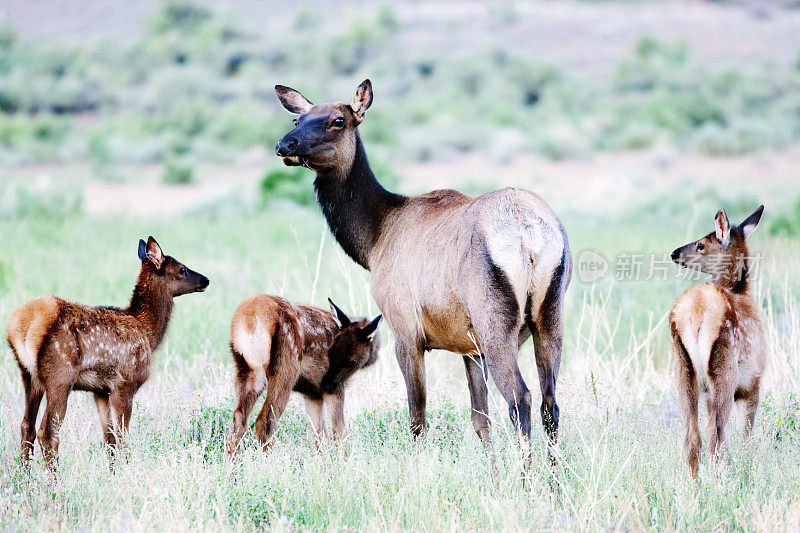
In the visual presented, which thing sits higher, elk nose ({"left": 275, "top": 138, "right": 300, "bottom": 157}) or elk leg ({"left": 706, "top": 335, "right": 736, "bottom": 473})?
elk nose ({"left": 275, "top": 138, "right": 300, "bottom": 157})

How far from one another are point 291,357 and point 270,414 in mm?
432

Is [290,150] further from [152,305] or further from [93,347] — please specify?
[93,347]

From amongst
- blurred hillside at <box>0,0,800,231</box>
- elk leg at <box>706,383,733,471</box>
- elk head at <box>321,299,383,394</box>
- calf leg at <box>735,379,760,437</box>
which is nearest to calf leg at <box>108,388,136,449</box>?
elk head at <box>321,299,383,394</box>

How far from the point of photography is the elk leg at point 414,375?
6.54 m

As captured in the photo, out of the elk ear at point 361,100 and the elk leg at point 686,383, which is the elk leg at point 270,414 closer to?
the elk ear at point 361,100

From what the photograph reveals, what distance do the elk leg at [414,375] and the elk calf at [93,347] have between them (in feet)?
6.01

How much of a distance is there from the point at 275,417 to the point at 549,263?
2.21m

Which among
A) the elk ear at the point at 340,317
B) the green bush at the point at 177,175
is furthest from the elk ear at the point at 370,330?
the green bush at the point at 177,175

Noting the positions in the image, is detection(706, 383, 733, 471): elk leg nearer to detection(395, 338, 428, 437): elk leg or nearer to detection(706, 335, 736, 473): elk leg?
detection(706, 335, 736, 473): elk leg

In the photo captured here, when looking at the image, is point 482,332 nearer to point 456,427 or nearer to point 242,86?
point 456,427

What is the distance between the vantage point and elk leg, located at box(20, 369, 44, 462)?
598 cm

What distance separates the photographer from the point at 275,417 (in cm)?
650

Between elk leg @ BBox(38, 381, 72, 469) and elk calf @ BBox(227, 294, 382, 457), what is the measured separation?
1116mm

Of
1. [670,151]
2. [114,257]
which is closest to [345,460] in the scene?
[114,257]
